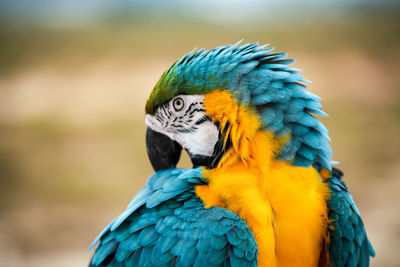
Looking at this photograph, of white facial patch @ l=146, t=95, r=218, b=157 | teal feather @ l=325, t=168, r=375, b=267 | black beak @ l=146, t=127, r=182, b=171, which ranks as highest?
white facial patch @ l=146, t=95, r=218, b=157

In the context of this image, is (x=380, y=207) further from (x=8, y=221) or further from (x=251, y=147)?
(x=8, y=221)

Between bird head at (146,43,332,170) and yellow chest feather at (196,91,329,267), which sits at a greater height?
bird head at (146,43,332,170)

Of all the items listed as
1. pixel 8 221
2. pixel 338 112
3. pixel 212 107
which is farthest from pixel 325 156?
pixel 338 112

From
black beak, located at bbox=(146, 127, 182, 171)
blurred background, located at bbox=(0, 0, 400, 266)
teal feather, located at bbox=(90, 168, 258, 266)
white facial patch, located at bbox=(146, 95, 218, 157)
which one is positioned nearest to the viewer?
teal feather, located at bbox=(90, 168, 258, 266)

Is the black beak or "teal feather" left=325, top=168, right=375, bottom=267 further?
the black beak

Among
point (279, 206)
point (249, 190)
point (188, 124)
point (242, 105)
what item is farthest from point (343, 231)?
point (188, 124)

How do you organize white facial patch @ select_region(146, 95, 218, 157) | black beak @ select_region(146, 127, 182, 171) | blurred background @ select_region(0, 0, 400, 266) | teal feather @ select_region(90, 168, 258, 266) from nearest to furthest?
teal feather @ select_region(90, 168, 258, 266)
white facial patch @ select_region(146, 95, 218, 157)
black beak @ select_region(146, 127, 182, 171)
blurred background @ select_region(0, 0, 400, 266)

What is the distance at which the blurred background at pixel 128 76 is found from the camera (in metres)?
4.29

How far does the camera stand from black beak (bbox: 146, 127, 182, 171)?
4.32 ft

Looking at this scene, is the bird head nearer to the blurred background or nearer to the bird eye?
the bird eye

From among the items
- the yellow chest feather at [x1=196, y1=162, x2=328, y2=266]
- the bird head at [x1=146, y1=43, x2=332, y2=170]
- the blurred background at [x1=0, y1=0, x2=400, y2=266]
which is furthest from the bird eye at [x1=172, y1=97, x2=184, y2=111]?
the blurred background at [x1=0, y1=0, x2=400, y2=266]

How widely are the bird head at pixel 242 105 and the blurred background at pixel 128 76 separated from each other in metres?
2.86

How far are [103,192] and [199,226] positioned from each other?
3190mm

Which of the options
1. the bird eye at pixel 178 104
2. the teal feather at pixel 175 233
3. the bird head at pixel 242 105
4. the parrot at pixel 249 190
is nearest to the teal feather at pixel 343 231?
the parrot at pixel 249 190
